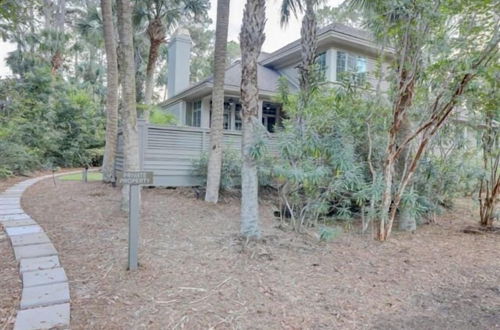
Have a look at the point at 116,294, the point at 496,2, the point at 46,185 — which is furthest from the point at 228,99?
the point at 116,294

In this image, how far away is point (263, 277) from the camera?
11.5 feet

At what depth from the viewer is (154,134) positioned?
8.31m

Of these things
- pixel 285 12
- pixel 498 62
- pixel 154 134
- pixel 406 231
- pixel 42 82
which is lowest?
pixel 406 231

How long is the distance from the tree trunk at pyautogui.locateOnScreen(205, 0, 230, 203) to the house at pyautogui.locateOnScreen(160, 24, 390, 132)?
10.7 ft

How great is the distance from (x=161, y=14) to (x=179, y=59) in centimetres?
394

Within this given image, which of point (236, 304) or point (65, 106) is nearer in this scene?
point (236, 304)

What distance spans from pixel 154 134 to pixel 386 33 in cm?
574

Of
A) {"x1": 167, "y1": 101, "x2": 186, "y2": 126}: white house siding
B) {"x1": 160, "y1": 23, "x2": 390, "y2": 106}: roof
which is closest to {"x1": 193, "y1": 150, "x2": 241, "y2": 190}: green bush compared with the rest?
{"x1": 160, "y1": 23, "x2": 390, "y2": 106}: roof

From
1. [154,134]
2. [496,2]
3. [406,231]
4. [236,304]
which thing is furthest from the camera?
[154,134]

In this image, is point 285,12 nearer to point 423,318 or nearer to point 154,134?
point 154,134

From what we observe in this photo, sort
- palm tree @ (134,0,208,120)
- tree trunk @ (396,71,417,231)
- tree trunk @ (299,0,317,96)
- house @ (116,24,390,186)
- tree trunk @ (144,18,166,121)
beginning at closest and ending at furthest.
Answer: tree trunk @ (396,71,417,231) < tree trunk @ (299,0,317,96) < house @ (116,24,390,186) < palm tree @ (134,0,208,120) < tree trunk @ (144,18,166,121)

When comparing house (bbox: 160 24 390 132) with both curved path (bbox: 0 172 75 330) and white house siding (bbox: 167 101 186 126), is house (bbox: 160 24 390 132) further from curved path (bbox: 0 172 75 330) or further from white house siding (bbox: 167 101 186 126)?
curved path (bbox: 0 172 75 330)

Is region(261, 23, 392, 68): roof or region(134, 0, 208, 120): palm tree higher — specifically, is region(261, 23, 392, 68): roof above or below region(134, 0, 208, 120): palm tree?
below

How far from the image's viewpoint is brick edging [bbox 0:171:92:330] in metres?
2.51
